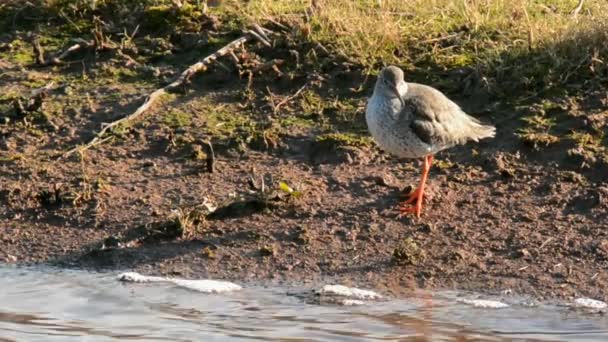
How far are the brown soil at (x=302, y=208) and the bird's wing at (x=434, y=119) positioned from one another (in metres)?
0.35

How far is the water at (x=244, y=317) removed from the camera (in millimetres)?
7230

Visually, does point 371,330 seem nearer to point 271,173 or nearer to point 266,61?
point 271,173

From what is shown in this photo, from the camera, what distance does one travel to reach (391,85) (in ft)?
28.4

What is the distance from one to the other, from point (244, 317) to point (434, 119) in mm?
1934

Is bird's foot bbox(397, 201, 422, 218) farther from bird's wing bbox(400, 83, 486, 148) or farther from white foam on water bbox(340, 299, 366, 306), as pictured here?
white foam on water bbox(340, 299, 366, 306)

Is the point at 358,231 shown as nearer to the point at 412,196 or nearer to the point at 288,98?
the point at 412,196

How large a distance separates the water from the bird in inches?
47.0

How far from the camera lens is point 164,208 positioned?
885 cm

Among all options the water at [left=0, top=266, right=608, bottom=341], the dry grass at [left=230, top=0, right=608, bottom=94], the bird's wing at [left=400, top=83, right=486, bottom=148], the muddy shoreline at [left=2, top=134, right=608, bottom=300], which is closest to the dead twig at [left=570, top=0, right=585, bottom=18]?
the dry grass at [left=230, top=0, right=608, bottom=94]

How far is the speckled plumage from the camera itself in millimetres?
8562

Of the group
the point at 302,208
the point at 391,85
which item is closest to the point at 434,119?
the point at 391,85

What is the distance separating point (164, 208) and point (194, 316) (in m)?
1.37

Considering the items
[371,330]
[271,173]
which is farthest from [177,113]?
[371,330]

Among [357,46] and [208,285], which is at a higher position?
[357,46]
